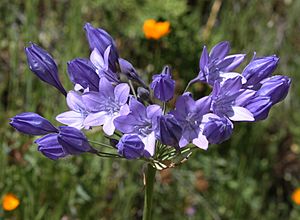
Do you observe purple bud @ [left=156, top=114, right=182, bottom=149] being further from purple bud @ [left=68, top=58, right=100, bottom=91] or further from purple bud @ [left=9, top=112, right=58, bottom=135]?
purple bud @ [left=9, top=112, right=58, bottom=135]

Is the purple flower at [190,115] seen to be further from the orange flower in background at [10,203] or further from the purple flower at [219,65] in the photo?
the orange flower in background at [10,203]

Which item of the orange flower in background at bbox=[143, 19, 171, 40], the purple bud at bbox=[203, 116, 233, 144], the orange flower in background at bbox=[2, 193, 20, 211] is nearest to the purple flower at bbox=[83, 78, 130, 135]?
the purple bud at bbox=[203, 116, 233, 144]

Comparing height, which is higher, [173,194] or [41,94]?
[41,94]

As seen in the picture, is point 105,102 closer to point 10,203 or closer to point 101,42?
point 101,42

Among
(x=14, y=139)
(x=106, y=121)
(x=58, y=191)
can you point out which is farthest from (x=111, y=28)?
(x=106, y=121)

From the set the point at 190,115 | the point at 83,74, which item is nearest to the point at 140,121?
the point at 190,115

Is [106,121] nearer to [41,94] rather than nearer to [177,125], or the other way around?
[177,125]
